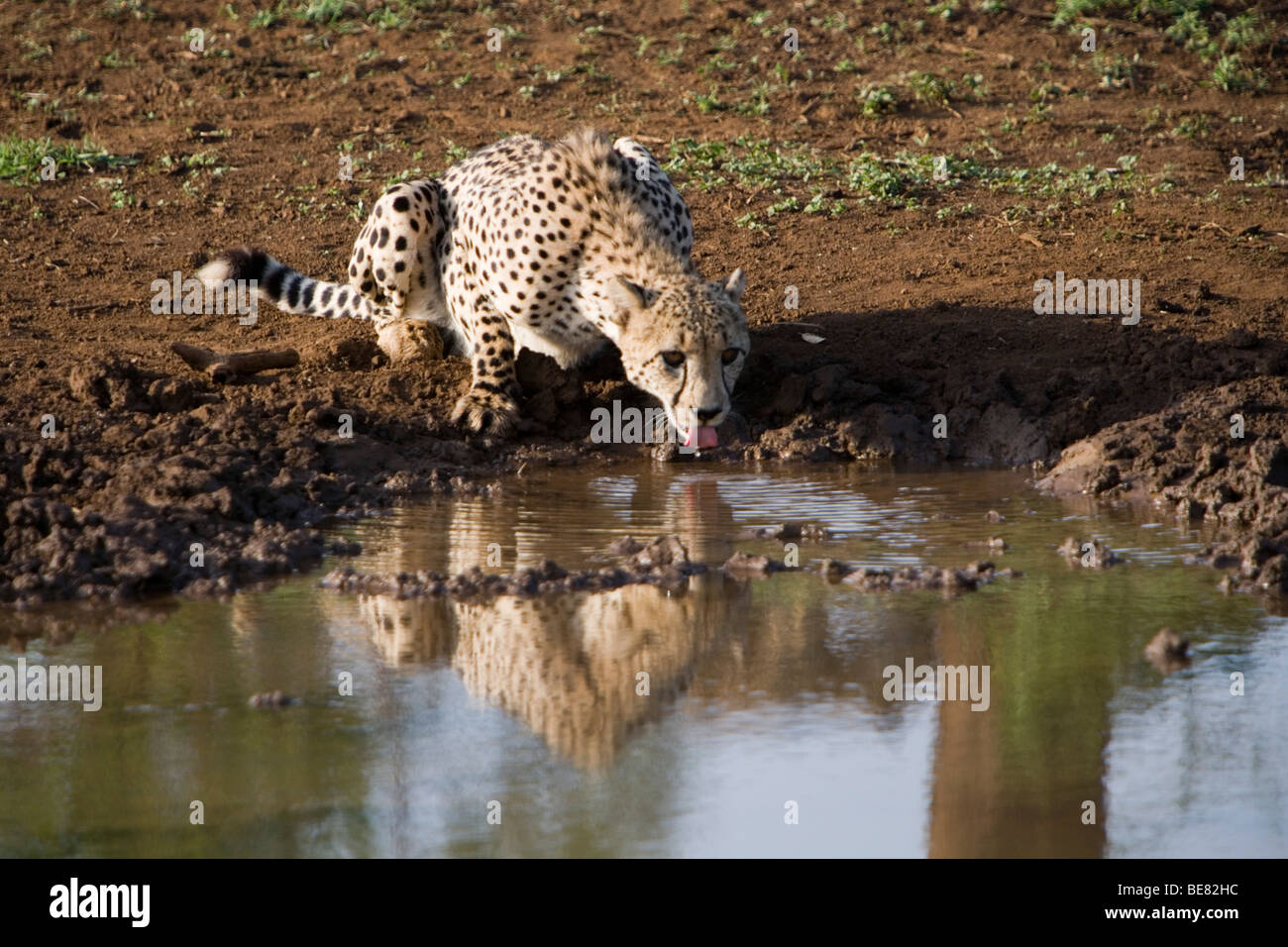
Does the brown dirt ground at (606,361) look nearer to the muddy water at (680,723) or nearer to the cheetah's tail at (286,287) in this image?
the cheetah's tail at (286,287)

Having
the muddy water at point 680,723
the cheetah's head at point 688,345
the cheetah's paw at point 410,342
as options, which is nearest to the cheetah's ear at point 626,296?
the cheetah's head at point 688,345

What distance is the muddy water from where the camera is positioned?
3803mm

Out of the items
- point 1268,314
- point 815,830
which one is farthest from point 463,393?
point 815,830

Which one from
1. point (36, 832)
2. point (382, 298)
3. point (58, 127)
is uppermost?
point (58, 127)

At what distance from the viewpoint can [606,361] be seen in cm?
792

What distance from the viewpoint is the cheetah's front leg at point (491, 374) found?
757 cm

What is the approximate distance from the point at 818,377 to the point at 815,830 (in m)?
4.09

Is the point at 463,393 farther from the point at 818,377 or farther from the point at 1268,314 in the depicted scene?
the point at 1268,314

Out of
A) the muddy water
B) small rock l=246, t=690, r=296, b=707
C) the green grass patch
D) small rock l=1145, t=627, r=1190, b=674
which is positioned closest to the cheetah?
the muddy water

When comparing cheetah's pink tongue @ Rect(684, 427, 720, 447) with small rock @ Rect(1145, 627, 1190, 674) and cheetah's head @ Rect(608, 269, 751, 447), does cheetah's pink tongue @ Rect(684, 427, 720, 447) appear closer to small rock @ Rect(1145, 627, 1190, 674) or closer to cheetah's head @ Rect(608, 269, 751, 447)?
cheetah's head @ Rect(608, 269, 751, 447)

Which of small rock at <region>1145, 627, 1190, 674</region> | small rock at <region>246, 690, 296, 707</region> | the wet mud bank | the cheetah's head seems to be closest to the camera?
small rock at <region>246, 690, 296, 707</region>

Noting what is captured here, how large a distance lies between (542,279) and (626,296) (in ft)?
2.12

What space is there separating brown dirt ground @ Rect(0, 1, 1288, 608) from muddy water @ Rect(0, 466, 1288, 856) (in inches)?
24.1

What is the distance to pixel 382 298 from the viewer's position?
8289mm
